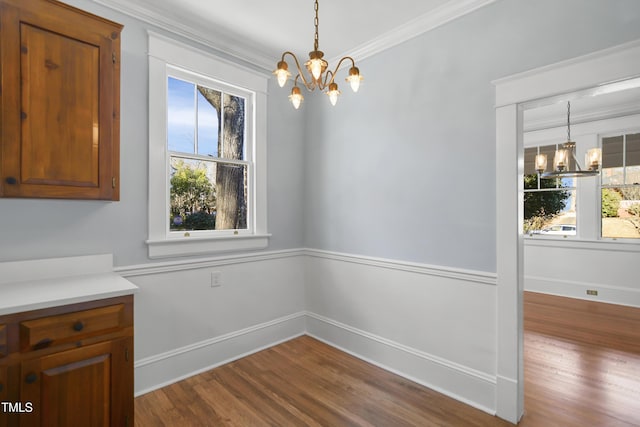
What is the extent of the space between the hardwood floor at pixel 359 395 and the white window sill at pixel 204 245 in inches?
39.0

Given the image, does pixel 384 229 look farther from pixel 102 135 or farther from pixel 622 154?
pixel 622 154

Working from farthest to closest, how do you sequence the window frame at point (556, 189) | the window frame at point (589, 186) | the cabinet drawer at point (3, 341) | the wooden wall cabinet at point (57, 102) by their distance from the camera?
the window frame at point (556, 189) → the window frame at point (589, 186) → the wooden wall cabinet at point (57, 102) → the cabinet drawer at point (3, 341)

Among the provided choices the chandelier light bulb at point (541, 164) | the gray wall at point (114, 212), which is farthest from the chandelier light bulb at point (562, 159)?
the gray wall at point (114, 212)

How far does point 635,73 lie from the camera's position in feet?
5.45

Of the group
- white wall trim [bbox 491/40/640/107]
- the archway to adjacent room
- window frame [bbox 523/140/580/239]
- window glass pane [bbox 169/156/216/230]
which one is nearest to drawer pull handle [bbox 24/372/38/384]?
window glass pane [bbox 169/156/216/230]

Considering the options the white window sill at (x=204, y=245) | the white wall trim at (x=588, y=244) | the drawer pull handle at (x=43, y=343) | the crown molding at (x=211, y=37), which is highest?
the crown molding at (x=211, y=37)

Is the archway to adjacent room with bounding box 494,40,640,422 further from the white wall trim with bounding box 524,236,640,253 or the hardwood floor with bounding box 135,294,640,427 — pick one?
the white wall trim with bounding box 524,236,640,253

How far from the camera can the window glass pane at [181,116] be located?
8.45ft

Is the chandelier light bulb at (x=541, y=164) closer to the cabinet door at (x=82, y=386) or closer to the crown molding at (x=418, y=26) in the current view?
the crown molding at (x=418, y=26)

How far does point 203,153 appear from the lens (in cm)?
276

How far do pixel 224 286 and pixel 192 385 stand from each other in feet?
2.56

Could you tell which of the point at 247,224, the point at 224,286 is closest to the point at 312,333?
the point at 224,286

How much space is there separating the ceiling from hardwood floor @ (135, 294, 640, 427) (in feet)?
8.96

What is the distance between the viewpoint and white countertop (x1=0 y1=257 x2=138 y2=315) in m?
1.45
